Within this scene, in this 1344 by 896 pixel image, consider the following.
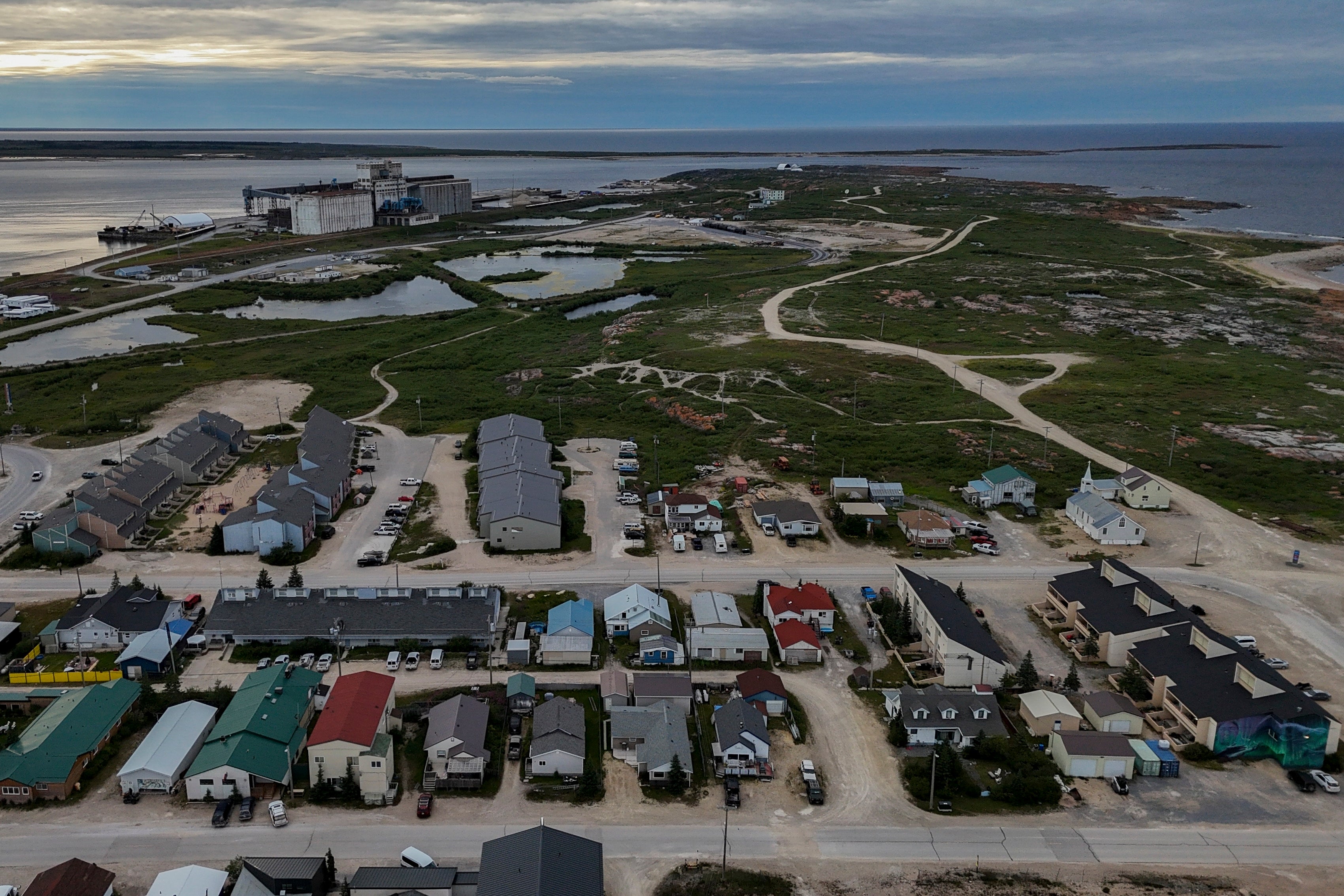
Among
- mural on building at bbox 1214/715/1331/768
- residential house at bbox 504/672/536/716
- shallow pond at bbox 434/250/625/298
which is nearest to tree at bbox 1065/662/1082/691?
mural on building at bbox 1214/715/1331/768

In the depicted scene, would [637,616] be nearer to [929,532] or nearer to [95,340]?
[929,532]

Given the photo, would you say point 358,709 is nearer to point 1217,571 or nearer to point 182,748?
point 182,748

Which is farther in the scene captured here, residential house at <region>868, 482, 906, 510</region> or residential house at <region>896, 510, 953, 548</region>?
residential house at <region>868, 482, 906, 510</region>

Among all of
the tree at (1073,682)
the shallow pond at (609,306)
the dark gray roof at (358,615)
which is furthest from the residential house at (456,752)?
the shallow pond at (609,306)

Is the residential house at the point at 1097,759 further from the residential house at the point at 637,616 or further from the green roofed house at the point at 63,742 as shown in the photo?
the green roofed house at the point at 63,742

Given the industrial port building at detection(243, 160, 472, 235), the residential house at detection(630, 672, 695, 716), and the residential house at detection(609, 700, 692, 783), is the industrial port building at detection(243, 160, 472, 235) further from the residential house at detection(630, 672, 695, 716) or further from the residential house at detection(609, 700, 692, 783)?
the residential house at detection(609, 700, 692, 783)

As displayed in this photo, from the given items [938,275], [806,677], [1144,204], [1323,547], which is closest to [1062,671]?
[806,677]
